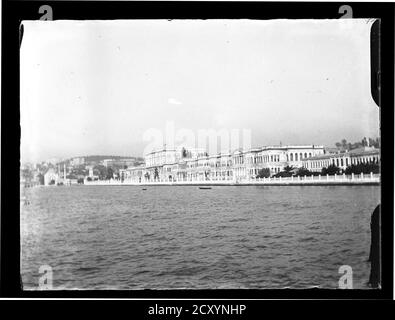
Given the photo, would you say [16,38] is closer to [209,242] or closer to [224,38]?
[224,38]

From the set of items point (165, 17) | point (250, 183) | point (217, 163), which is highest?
point (165, 17)

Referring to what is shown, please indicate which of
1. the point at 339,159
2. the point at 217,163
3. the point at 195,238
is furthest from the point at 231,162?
the point at 339,159

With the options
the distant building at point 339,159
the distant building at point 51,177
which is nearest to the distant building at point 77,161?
the distant building at point 51,177

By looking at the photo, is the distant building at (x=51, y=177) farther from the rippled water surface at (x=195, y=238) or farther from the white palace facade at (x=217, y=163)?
the white palace facade at (x=217, y=163)

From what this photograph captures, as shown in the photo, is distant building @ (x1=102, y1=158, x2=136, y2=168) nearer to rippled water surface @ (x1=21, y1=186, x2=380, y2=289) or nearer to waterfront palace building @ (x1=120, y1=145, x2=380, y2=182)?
waterfront palace building @ (x1=120, y1=145, x2=380, y2=182)

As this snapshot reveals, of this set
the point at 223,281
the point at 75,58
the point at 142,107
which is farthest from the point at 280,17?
the point at 223,281

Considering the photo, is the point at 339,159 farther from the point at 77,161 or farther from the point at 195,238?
the point at 77,161
